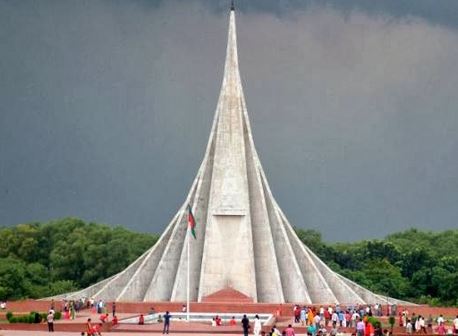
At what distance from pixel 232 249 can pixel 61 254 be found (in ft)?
52.1

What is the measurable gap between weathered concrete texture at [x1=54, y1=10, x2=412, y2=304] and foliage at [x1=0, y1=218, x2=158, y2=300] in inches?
211

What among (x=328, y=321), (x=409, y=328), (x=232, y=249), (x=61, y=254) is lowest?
(x=409, y=328)

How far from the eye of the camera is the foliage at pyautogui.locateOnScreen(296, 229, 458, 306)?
4669cm

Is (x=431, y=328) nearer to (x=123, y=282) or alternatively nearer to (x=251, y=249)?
(x=251, y=249)

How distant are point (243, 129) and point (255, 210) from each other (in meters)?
3.36

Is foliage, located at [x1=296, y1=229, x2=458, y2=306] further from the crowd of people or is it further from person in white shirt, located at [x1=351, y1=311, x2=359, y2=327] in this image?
person in white shirt, located at [x1=351, y1=311, x2=359, y2=327]

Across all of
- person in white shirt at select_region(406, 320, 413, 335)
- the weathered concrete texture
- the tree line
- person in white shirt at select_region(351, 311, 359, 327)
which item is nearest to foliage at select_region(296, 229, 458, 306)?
the tree line

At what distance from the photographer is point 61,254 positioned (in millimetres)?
53594

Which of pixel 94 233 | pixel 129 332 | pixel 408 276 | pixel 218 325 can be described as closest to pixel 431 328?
pixel 218 325

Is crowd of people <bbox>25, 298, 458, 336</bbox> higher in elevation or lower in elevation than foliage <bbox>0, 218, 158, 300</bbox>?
lower

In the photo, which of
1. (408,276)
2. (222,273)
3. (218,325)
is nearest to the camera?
(218,325)

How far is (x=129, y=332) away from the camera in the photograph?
2870 centimetres

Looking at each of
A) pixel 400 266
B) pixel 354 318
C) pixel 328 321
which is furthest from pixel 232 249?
pixel 400 266

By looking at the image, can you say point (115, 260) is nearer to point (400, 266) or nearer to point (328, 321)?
point (400, 266)
